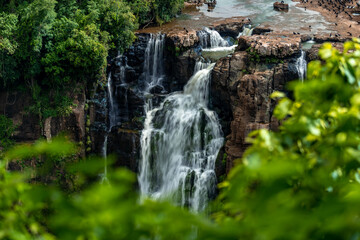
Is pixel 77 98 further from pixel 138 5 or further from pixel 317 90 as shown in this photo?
pixel 317 90

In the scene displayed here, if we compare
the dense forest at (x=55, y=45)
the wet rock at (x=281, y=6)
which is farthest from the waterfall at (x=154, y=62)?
the wet rock at (x=281, y=6)

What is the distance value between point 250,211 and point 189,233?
28cm

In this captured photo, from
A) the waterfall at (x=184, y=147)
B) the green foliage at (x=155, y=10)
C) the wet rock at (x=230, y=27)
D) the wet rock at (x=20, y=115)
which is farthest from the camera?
the green foliage at (x=155, y=10)

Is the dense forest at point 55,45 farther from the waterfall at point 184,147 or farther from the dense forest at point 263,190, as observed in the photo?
the dense forest at point 263,190

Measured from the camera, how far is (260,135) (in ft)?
6.80

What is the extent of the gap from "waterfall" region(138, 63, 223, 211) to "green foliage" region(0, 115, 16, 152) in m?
5.59

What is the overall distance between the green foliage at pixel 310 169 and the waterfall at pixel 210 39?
16793 mm

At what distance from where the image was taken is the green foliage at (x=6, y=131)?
1603 cm


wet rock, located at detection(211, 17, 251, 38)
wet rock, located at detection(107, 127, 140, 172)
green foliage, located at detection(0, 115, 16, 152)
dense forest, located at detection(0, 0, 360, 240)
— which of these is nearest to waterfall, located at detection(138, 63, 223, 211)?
wet rock, located at detection(107, 127, 140, 172)

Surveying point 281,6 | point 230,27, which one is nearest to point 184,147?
point 230,27

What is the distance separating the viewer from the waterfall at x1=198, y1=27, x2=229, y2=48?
18.9 metres

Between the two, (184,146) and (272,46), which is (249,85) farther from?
(184,146)

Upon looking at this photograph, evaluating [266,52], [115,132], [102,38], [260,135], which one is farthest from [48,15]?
[260,135]

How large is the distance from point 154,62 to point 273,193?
17674mm
